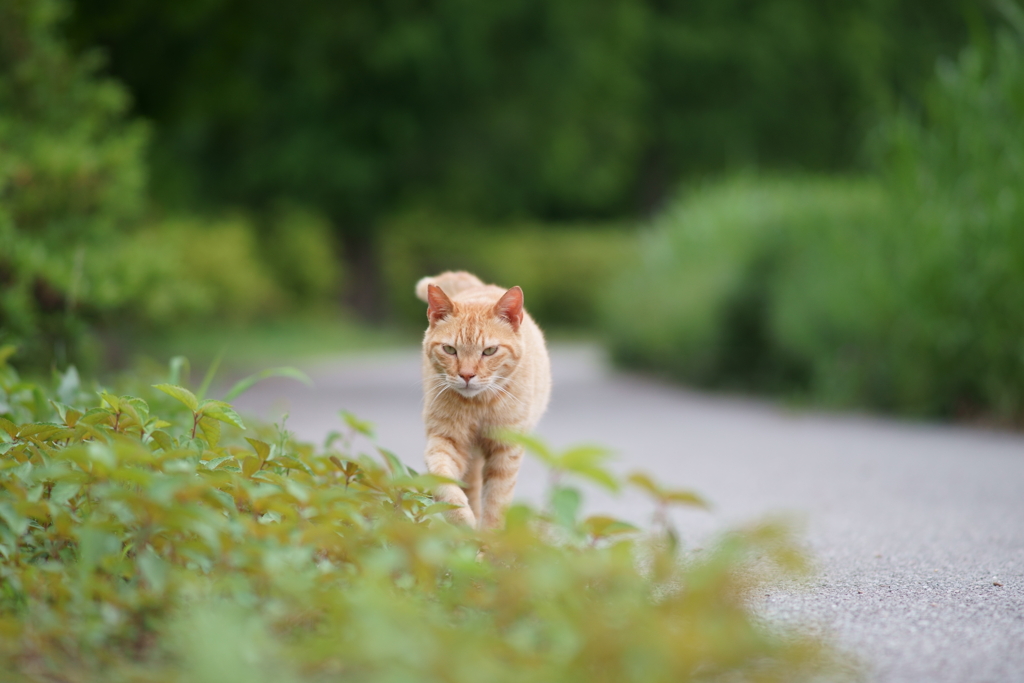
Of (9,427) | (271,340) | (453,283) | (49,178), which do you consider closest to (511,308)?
(453,283)

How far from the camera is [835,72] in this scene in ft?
84.0

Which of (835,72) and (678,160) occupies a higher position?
(835,72)

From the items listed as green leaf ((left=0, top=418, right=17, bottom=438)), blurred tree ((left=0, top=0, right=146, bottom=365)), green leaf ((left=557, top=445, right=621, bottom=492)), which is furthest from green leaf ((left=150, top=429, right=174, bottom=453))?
blurred tree ((left=0, top=0, right=146, bottom=365))

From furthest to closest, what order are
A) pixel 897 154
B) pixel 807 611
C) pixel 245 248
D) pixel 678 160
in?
pixel 678 160 < pixel 245 248 < pixel 897 154 < pixel 807 611

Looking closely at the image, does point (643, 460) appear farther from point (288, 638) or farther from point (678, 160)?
point (678, 160)

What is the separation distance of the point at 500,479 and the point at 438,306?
596 millimetres

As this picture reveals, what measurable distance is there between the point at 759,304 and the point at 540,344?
263 inches

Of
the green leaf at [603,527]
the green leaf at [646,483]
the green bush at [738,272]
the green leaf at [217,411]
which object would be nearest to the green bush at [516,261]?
the green bush at [738,272]

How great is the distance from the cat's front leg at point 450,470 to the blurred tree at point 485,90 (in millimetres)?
7002

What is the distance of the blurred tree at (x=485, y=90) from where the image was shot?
11.7 metres

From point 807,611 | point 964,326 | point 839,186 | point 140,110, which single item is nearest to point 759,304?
point 839,186

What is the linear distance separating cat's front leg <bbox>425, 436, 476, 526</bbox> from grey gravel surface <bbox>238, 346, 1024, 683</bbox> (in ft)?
2.68

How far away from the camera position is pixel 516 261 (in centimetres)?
2666

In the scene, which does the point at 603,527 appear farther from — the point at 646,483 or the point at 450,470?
the point at 450,470
